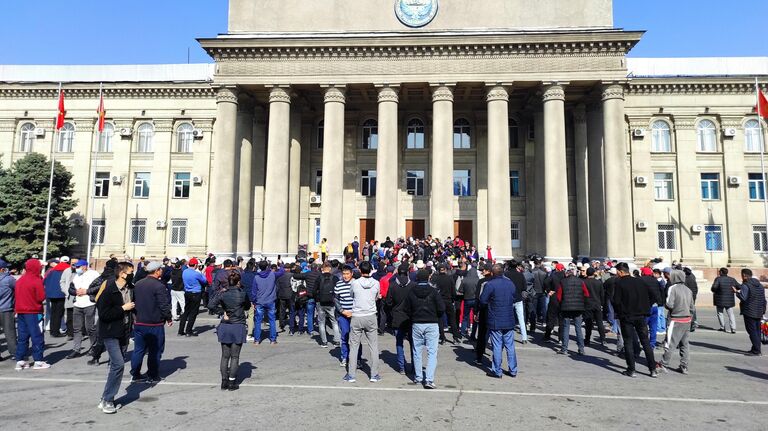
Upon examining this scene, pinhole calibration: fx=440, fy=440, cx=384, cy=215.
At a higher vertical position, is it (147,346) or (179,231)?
(179,231)

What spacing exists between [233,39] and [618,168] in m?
22.9

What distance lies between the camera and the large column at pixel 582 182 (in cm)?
2783

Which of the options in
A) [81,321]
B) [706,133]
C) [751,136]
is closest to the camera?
[81,321]

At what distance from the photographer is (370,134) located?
31.1 m

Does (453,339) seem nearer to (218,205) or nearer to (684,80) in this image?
(218,205)

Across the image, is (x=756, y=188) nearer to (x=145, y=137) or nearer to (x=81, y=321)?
(x=81, y=321)

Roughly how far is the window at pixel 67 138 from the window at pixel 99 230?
574 centimetres

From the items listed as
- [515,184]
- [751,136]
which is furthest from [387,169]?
[751,136]

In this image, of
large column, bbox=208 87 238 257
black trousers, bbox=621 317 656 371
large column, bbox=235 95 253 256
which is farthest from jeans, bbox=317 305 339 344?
large column, bbox=235 95 253 256

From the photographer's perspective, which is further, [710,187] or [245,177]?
[710,187]

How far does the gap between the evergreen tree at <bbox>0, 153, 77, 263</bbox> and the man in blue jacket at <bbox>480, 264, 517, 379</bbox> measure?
29.2m

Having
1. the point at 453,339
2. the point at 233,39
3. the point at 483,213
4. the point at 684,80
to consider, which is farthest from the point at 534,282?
the point at 684,80

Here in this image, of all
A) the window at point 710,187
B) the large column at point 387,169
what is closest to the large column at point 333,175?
the large column at point 387,169

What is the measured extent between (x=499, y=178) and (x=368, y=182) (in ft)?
32.5
